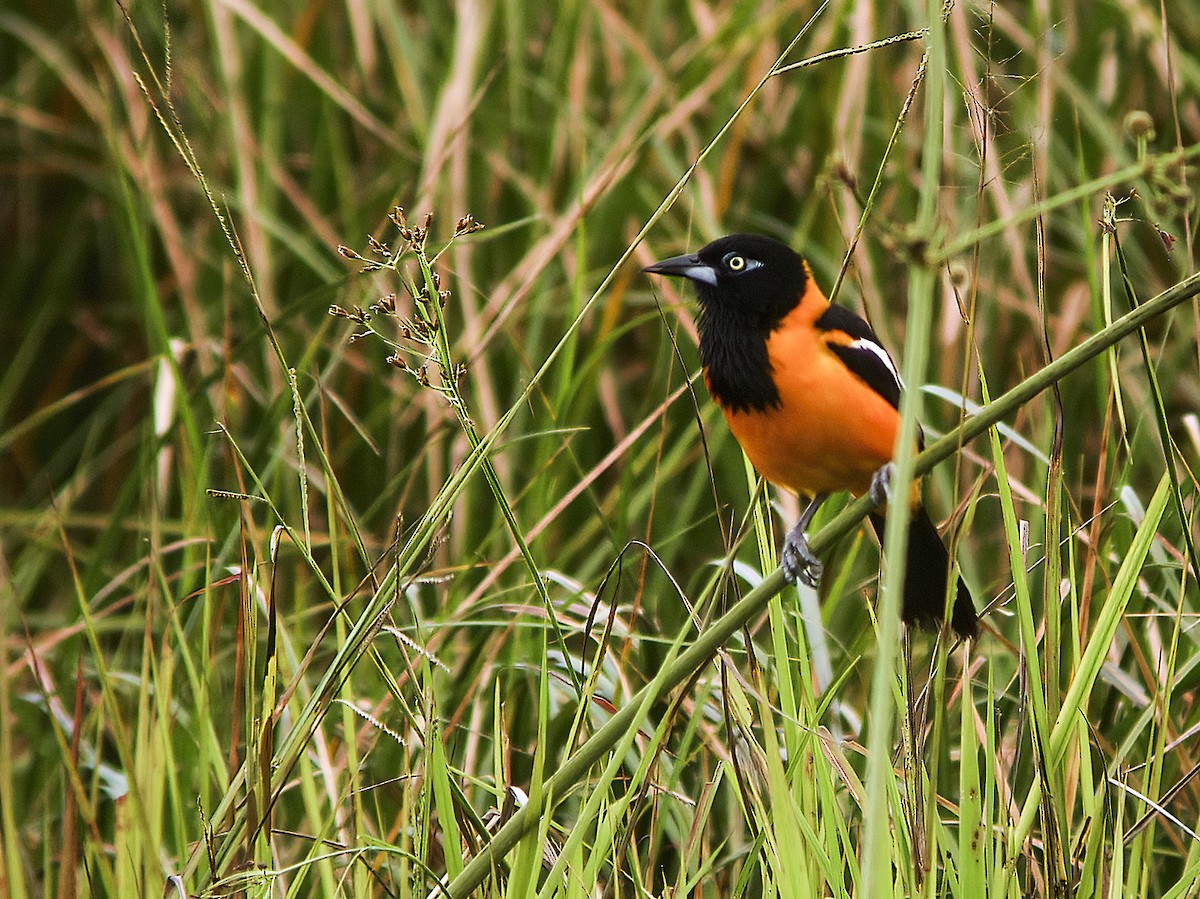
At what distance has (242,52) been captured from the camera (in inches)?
179

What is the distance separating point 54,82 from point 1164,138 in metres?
3.81

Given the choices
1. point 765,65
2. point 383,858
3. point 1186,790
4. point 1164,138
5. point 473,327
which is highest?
point 765,65

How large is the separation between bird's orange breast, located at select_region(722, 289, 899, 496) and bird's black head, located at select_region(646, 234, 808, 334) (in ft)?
0.20

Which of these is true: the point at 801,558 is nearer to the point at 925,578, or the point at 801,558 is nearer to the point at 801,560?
the point at 801,560

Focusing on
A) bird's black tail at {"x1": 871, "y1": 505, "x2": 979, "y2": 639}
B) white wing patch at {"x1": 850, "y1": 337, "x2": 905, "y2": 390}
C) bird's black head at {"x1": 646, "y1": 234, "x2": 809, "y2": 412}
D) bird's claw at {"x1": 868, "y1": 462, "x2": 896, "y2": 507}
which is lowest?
bird's black tail at {"x1": 871, "y1": 505, "x2": 979, "y2": 639}

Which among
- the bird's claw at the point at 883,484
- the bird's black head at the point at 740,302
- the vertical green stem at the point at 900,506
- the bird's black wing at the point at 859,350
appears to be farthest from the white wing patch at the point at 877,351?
the vertical green stem at the point at 900,506

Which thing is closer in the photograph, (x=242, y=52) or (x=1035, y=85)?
(x=1035, y=85)

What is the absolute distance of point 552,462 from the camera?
2604 millimetres

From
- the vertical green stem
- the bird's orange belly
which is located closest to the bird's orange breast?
the bird's orange belly

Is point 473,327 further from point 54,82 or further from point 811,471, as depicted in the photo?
point 54,82

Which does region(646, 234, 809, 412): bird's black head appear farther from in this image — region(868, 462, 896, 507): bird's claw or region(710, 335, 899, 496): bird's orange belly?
region(868, 462, 896, 507): bird's claw

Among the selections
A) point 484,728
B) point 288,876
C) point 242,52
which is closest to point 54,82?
point 242,52

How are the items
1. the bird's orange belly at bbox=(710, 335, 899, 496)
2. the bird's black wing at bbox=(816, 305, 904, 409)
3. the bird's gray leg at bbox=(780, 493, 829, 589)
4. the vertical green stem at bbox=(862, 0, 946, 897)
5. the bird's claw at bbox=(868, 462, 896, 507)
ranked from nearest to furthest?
the vertical green stem at bbox=(862, 0, 946, 897)
the bird's claw at bbox=(868, 462, 896, 507)
the bird's gray leg at bbox=(780, 493, 829, 589)
the bird's orange belly at bbox=(710, 335, 899, 496)
the bird's black wing at bbox=(816, 305, 904, 409)

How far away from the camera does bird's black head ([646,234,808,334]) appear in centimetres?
257
